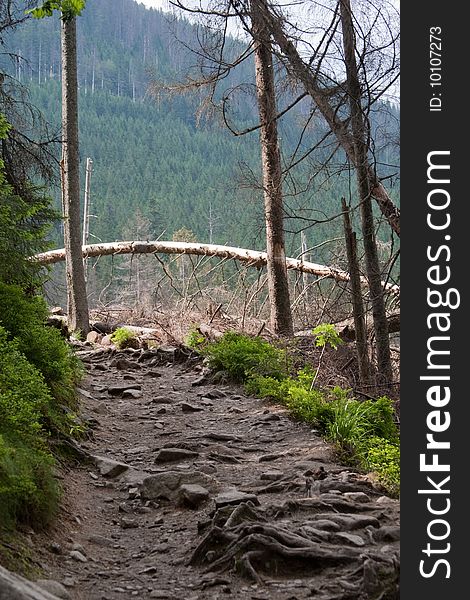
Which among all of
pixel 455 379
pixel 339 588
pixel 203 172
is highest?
pixel 203 172

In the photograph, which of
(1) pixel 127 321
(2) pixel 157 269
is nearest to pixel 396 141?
(1) pixel 127 321

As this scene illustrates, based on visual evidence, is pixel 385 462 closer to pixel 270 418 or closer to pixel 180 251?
pixel 270 418

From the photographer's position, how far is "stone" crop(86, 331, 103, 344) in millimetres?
15037

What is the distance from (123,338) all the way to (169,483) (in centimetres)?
867

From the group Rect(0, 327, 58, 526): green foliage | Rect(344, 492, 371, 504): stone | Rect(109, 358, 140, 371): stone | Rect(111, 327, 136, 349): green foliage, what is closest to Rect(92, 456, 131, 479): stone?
Rect(0, 327, 58, 526): green foliage

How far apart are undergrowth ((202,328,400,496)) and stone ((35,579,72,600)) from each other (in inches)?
110

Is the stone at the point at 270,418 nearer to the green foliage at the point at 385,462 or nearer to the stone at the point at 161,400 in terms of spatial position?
the green foliage at the point at 385,462

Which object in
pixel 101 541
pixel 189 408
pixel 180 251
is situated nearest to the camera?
pixel 101 541

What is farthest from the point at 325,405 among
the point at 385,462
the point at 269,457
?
the point at 385,462

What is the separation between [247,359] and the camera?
35.3 ft

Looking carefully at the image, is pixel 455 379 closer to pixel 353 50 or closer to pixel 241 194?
pixel 353 50

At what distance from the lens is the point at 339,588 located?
3758 mm

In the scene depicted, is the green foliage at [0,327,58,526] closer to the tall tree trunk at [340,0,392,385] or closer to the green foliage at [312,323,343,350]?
the green foliage at [312,323,343,350]

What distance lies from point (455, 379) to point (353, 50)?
610cm
